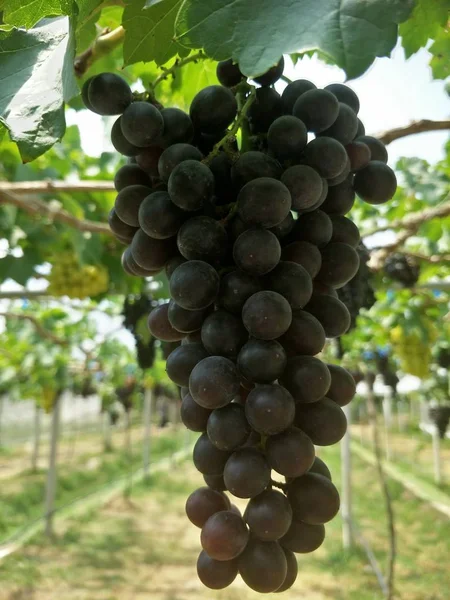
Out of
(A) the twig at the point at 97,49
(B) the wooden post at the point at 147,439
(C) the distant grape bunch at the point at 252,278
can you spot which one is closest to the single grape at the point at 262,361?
(C) the distant grape bunch at the point at 252,278

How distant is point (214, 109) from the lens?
2.89 ft

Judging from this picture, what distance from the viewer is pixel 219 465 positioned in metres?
0.80

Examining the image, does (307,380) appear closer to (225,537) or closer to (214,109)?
(225,537)

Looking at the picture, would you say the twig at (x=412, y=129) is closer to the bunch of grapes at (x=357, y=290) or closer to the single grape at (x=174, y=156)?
the bunch of grapes at (x=357, y=290)

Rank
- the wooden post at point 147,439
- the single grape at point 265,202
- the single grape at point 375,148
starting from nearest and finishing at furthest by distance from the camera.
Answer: the single grape at point 265,202 → the single grape at point 375,148 → the wooden post at point 147,439

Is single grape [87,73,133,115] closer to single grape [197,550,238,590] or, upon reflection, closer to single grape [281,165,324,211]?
single grape [281,165,324,211]

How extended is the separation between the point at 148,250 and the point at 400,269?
2493mm

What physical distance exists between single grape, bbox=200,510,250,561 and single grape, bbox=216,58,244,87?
0.74 m

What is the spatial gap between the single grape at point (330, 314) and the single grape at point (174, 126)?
1.16 ft

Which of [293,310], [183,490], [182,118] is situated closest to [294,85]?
[182,118]

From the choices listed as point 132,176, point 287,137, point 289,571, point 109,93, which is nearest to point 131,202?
point 132,176

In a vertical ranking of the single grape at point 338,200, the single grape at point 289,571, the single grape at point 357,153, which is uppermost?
the single grape at point 357,153

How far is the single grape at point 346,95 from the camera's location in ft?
3.17

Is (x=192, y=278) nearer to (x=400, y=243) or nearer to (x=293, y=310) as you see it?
(x=293, y=310)
